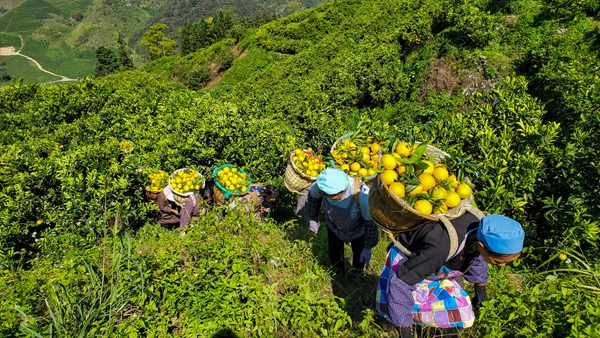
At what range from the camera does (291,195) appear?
6406 mm

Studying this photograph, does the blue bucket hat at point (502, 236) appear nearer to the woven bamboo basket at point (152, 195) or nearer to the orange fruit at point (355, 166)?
the orange fruit at point (355, 166)

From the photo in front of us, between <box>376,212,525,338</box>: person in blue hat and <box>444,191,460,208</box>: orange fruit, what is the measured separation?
0.13 metres

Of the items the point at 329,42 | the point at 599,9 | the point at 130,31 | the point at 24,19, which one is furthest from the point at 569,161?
the point at 24,19

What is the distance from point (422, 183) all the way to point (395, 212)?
409mm

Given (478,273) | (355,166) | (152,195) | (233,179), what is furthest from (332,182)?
(152,195)

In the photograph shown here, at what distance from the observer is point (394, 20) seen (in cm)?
1905

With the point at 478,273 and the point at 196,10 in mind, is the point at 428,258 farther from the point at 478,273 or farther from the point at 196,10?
the point at 196,10

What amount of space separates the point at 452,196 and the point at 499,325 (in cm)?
99

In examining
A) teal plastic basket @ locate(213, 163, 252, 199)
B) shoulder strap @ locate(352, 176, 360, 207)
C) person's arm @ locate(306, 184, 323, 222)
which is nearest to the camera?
shoulder strap @ locate(352, 176, 360, 207)

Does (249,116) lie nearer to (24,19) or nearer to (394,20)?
(394,20)

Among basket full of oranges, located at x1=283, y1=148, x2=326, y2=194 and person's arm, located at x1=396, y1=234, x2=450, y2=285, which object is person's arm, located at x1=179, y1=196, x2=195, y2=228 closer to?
basket full of oranges, located at x1=283, y1=148, x2=326, y2=194

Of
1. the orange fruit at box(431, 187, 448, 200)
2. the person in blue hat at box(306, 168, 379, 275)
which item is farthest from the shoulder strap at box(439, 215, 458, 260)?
the person in blue hat at box(306, 168, 379, 275)

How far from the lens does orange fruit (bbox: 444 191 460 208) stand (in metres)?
2.61

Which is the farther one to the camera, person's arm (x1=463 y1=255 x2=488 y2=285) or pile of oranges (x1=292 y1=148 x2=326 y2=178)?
pile of oranges (x1=292 y1=148 x2=326 y2=178)
